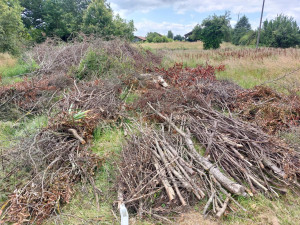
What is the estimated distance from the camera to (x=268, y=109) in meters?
4.59

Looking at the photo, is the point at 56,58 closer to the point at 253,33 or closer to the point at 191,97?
the point at 191,97

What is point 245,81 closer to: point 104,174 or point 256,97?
point 256,97

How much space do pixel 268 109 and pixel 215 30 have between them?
966 inches

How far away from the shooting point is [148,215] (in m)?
2.45

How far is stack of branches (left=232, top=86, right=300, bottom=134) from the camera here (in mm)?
4254

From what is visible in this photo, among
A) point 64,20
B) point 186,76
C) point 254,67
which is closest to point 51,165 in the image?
point 186,76

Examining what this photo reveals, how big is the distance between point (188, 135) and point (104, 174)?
1.80 meters

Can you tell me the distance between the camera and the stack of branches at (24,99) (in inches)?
199

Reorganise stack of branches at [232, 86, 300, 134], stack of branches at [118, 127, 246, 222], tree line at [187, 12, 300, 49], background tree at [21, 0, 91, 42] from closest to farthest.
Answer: stack of branches at [118, 127, 246, 222] → stack of branches at [232, 86, 300, 134] → background tree at [21, 0, 91, 42] → tree line at [187, 12, 300, 49]

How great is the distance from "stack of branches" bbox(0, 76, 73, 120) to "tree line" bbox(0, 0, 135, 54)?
726 cm

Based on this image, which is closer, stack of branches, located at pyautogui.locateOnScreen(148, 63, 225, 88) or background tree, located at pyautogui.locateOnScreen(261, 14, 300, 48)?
stack of branches, located at pyautogui.locateOnScreen(148, 63, 225, 88)

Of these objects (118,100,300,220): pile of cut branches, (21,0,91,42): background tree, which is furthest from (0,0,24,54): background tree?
(21,0,91,42): background tree

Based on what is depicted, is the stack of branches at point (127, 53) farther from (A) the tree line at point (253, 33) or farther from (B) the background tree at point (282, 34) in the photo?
(B) the background tree at point (282, 34)

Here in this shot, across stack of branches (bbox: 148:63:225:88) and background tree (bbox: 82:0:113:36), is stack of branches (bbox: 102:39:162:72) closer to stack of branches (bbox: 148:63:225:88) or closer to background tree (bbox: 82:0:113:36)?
stack of branches (bbox: 148:63:225:88)
